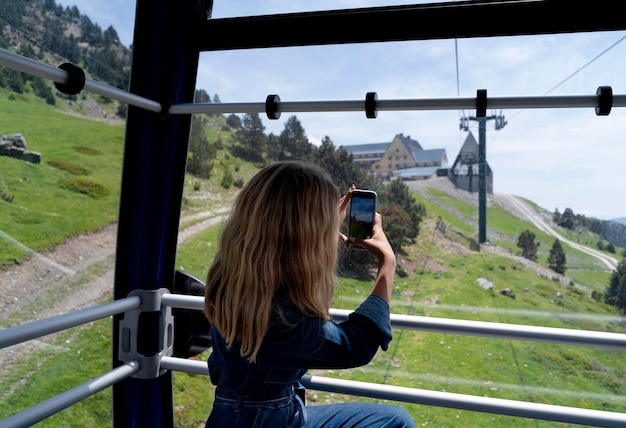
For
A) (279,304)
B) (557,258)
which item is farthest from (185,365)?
(557,258)

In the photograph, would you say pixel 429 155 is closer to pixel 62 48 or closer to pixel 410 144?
pixel 410 144

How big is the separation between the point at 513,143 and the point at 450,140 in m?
0.20

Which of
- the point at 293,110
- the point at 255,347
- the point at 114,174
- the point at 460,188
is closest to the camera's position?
the point at 255,347

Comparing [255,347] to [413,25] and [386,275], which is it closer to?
[386,275]

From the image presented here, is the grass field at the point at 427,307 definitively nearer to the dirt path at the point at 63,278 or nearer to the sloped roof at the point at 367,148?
the dirt path at the point at 63,278

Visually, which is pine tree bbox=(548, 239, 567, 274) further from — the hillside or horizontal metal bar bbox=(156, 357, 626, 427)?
the hillside

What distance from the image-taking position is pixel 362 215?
1.43m

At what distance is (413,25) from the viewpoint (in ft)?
5.31

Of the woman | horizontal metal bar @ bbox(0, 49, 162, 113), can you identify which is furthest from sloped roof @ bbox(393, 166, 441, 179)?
horizontal metal bar @ bbox(0, 49, 162, 113)

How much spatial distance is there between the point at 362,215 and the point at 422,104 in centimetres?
36

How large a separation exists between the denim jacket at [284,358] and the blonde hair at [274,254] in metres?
0.03

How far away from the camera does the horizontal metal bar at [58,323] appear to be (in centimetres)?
125

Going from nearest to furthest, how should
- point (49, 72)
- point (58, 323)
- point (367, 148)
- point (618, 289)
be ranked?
point (49, 72) → point (58, 323) → point (618, 289) → point (367, 148)

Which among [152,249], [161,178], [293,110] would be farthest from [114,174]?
[293,110]
